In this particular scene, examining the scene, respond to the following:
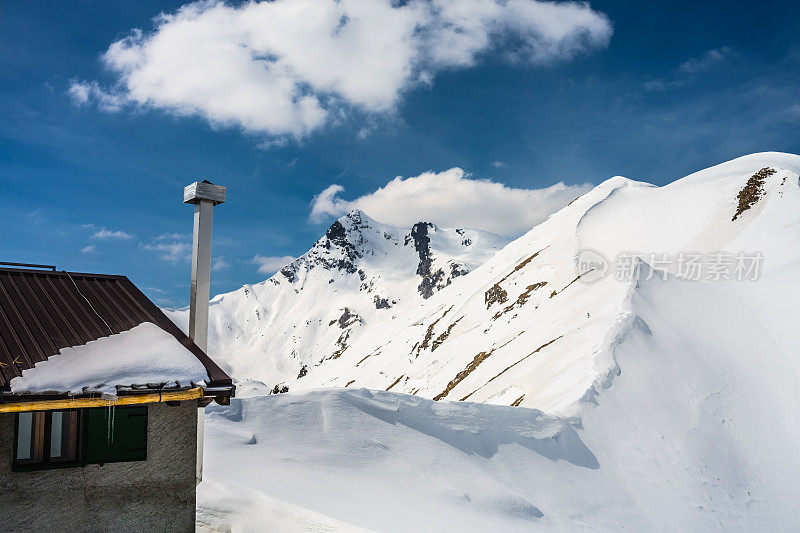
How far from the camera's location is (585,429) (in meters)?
16.3

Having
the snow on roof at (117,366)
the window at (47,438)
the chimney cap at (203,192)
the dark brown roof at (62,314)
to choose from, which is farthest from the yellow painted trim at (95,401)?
the chimney cap at (203,192)

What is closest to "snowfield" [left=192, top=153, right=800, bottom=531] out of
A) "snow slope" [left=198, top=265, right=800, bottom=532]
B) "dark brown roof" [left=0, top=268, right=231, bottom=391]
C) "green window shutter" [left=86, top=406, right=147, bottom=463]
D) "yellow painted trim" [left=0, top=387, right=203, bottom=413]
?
"snow slope" [left=198, top=265, right=800, bottom=532]

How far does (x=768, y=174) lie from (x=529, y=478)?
38.4 metres

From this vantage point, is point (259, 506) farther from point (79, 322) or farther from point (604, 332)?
point (604, 332)

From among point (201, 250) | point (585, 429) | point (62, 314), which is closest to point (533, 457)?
point (585, 429)

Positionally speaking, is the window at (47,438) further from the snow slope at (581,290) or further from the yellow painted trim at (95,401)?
the snow slope at (581,290)

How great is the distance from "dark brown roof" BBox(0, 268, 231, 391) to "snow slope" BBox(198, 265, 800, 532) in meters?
3.58

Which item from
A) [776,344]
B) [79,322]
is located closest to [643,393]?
[776,344]

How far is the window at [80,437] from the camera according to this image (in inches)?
301

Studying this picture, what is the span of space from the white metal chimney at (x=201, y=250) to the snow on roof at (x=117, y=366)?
1461 millimetres

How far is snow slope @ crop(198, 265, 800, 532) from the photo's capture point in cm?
1053

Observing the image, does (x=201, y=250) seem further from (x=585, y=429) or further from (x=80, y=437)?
(x=585, y=429)

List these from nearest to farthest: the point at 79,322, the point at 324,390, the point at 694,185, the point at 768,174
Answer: the point at 79,322 < the point at 324,390 < the point at 768,174 < the point at 694,185

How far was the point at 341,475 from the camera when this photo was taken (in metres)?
11.7
